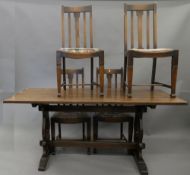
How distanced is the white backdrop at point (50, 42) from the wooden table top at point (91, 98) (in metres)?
0.68

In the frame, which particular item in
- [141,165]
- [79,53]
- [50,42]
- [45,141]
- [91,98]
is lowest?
[141,165]

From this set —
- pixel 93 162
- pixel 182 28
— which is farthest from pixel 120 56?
pixel 93 162

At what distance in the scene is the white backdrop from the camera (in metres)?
3.04

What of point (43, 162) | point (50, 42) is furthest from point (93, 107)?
point (50, 42)

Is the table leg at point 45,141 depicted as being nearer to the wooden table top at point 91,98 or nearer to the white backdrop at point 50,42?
the wooden table top at point 91,98

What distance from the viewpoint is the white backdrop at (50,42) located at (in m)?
3.04

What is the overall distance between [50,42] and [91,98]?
121cm

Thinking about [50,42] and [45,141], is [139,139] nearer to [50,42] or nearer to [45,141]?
[45,141]

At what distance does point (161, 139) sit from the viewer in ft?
10.0

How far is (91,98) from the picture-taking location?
222cm

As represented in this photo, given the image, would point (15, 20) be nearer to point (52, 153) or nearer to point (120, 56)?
point (120, 56)

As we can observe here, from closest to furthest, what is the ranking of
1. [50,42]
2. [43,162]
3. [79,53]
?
[79,53] → [43,162] → [50,42]

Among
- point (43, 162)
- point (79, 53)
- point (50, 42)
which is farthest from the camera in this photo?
point (50, 42)

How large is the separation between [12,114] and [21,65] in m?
0.65
